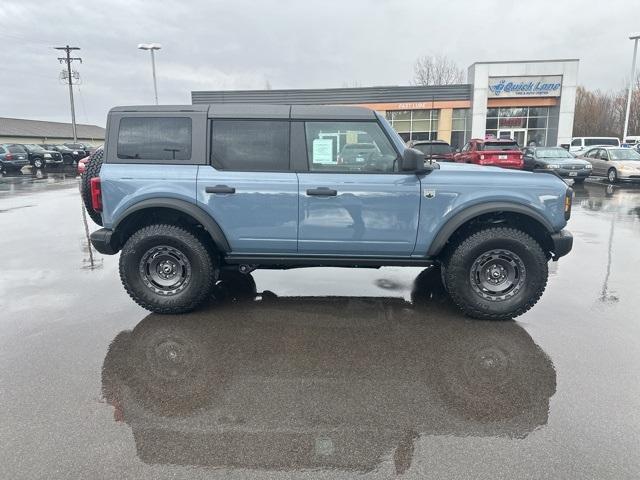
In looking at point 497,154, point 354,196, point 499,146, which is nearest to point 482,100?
point 499,146

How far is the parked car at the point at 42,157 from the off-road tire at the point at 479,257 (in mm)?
32242

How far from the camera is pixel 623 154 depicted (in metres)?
18.2

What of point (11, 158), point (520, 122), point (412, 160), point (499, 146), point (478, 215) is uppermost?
point (520, 122)

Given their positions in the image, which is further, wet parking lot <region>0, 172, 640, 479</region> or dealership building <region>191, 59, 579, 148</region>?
dealership building <region>191, 59, 579, 148</region>

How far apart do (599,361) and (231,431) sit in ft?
9.53

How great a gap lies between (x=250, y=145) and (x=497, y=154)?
15575 mm

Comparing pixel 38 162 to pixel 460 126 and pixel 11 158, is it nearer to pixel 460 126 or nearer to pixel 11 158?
pixel 11 158

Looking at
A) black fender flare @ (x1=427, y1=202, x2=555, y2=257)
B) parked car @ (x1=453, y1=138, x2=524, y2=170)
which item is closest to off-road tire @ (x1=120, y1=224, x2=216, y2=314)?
black fender flare @ (x1=427, y1=202, x2=555, y2=257)

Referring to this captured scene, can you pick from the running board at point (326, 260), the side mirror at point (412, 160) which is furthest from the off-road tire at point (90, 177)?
the side mirror at point (412, 160)

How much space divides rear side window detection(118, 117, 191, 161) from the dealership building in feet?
88.4

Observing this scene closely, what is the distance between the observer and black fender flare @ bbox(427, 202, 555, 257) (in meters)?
4.21

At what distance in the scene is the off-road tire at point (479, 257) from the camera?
4.29 meters

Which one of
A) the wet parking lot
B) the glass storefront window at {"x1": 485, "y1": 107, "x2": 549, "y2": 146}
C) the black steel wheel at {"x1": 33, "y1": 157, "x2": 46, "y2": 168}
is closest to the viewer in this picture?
the wet parking lot

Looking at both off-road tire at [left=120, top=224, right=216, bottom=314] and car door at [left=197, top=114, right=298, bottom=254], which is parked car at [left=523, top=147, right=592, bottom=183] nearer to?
car door at [left=197, top=114, right=298, bottom=254]
